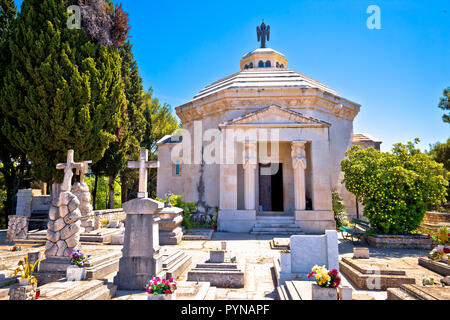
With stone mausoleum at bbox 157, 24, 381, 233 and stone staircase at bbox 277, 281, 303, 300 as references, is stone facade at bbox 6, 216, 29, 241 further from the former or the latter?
stone staircase at bbox 277, 281, 303, 300

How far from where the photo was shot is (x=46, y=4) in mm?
12750

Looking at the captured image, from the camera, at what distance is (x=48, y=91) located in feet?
40.6

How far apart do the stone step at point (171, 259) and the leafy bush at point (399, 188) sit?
751 cm

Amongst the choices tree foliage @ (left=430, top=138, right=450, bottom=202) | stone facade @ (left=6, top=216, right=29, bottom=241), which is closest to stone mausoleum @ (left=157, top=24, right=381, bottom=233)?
stone facade @ (left=6, top=216, right=29, bottom=241)

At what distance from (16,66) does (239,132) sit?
11295 millimetres

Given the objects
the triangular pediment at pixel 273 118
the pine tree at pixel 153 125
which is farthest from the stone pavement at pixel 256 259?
the pine tree at pixel 153 125

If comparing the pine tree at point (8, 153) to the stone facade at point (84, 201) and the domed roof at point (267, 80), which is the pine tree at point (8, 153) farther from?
the domed roof at point (267, 80)

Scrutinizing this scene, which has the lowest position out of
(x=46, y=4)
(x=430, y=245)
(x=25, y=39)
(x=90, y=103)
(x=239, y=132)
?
(x=430, y=245)

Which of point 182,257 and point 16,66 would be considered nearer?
point 182,257

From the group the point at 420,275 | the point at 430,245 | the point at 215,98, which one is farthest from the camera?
the point at 215,98

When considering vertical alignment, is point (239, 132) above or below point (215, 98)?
below

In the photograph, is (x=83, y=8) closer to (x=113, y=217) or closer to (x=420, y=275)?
(x=113, y=217)

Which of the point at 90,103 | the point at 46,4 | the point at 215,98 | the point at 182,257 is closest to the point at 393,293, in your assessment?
the point at 182,257
